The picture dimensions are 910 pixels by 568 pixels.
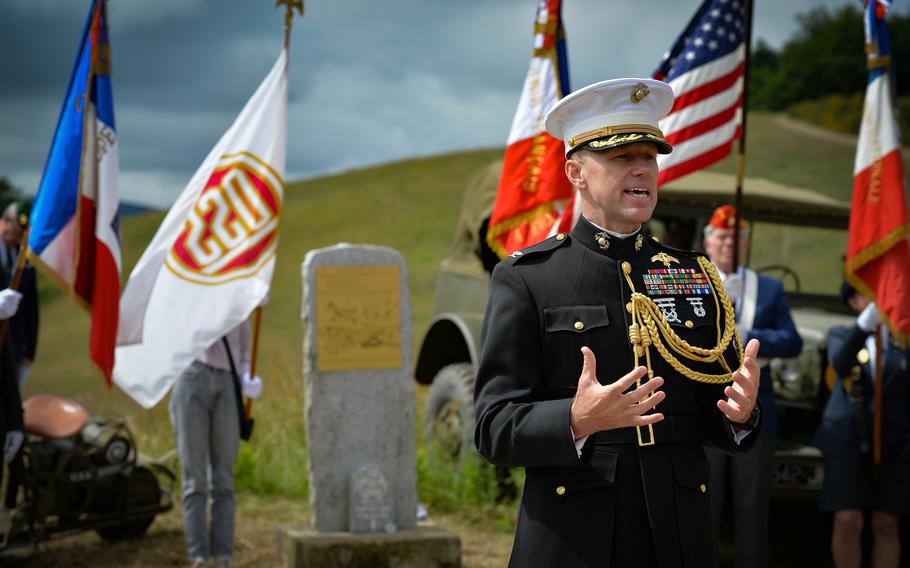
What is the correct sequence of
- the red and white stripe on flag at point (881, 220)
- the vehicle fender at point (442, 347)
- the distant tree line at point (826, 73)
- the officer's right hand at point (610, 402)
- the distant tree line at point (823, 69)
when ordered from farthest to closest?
the distant tree line at point (823, 69), the distant tree line at point (826, 73), the vehicle fender at point (442, 347), the red and white stripe on flag at point (881, 220), the officer's right hand at point (610, 402)

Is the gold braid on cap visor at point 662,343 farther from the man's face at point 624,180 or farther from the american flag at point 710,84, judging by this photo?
the american flag at point 710,84

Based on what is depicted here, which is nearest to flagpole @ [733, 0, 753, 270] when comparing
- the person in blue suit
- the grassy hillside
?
the person in blue suit

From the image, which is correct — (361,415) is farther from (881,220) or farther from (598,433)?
(598,433)

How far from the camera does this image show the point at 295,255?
113 feet

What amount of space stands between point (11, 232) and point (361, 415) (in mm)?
2364

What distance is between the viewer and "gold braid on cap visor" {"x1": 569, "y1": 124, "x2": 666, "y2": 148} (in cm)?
225

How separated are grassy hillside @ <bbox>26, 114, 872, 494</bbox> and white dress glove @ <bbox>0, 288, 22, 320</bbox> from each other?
3628mm

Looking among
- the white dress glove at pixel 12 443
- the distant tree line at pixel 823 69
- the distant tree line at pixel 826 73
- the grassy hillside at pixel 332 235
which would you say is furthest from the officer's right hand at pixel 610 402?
the distant tree line at pixel 823 69

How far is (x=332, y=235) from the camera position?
35.3 meters

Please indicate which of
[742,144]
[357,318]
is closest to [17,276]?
[357,318]

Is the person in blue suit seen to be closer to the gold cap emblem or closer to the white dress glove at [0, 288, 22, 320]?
the gold cap emblem

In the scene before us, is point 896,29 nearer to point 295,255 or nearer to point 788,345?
point 295,255

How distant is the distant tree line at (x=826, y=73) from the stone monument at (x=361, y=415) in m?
42.9

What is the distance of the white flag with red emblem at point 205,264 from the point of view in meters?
5.27
